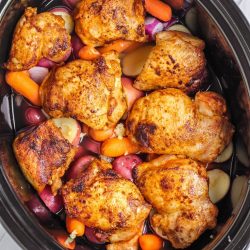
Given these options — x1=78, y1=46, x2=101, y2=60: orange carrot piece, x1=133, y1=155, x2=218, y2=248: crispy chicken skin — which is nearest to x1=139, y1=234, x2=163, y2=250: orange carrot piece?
x1=133, y1=155, x2=218, y2=248: crispy chicken skin

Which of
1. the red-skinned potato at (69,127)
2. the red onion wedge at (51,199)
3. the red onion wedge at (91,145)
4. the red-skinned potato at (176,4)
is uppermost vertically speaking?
the red-skinned potato at (176,4)

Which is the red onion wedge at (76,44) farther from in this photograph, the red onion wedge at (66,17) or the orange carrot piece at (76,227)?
the orange carrot piece at (76,227)

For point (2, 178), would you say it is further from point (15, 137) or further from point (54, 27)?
point (54, 27)

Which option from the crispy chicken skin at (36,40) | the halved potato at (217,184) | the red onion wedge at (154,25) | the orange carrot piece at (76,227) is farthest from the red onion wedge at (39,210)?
the red onion wedge at (154,25)

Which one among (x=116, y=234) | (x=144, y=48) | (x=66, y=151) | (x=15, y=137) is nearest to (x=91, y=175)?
(x=66, y=151)

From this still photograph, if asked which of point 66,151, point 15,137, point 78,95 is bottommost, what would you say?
point 15,137

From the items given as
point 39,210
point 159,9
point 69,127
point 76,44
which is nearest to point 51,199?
point 39,210

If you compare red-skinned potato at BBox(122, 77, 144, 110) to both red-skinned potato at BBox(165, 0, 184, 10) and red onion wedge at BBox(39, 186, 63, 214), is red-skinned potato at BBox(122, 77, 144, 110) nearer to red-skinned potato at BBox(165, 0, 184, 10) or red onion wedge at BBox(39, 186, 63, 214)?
red-skinned potato at BBox(165, 0, 184, 10)
